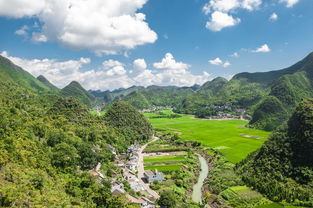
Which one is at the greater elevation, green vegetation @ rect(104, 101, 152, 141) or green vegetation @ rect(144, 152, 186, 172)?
green vegetation @ rect(104, 101, 152, 141)

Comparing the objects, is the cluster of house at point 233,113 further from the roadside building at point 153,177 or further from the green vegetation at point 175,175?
the roadside building at point 153,177

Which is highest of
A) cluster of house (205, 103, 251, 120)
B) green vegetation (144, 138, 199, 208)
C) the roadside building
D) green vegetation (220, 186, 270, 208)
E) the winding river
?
cluster of house (205, 103, 251, 120)

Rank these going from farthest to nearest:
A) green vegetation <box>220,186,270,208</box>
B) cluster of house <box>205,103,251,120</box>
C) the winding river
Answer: cluster of house <box>205,103,251,120</box> → the winding river → green vegetation <box>220,186,270,208</box>

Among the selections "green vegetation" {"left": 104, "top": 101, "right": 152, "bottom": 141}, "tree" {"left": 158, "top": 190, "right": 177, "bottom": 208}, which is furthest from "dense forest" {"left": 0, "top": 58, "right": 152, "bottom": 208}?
"green vegetation" {"left": 104, "top": 101, "right": 152, "bottom": 141}

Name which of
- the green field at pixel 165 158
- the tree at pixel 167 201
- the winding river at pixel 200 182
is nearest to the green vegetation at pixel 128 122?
the green field at pixel 165 158

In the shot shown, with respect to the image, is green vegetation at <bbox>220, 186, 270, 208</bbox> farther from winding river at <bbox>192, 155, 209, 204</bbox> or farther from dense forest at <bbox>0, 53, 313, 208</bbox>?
winding river at <bbox>192, 155, 209, 204</bbox>

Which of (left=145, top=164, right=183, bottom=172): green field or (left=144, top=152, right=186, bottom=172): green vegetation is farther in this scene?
(left=144, top=152, right=186, bottom=172): green vegetation

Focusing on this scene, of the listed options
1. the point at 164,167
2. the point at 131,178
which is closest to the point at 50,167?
the point at 131,178
